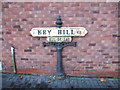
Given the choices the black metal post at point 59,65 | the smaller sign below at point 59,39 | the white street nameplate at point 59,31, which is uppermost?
the white street nameplate at point 59,31

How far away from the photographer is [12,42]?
3.17 meters

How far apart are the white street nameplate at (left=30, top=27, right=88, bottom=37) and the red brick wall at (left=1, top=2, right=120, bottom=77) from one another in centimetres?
12

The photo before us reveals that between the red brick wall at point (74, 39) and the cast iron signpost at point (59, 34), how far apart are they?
124mm

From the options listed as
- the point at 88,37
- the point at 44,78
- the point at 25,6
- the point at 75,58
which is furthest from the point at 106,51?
the point at 25,6

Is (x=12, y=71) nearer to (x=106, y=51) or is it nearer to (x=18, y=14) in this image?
(x=18, y=14)

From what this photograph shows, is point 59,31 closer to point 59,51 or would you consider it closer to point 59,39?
point 59,39

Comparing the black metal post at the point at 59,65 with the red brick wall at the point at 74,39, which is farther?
the black metal post at the point at 59,65

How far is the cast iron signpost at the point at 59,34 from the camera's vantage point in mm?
2947

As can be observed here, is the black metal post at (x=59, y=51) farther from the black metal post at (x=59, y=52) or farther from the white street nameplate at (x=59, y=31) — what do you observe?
the white street nameplate at (x=59, y=31)

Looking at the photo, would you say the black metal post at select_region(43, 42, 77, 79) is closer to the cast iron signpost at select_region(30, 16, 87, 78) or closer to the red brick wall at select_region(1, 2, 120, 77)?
the cast iron signpost at select_region(30, 16, 87, 78)

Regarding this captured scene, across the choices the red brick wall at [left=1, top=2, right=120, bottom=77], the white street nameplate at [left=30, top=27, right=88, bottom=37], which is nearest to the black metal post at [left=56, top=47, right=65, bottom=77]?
the red brick wall at [left=1, top=2, right=120, bottom=77]

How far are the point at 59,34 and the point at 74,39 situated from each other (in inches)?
16.9

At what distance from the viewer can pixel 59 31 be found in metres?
2.97

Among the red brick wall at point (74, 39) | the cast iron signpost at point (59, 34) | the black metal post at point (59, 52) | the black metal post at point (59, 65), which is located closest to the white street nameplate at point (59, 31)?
Answer: the cast iron signpost at point (59, 34)
